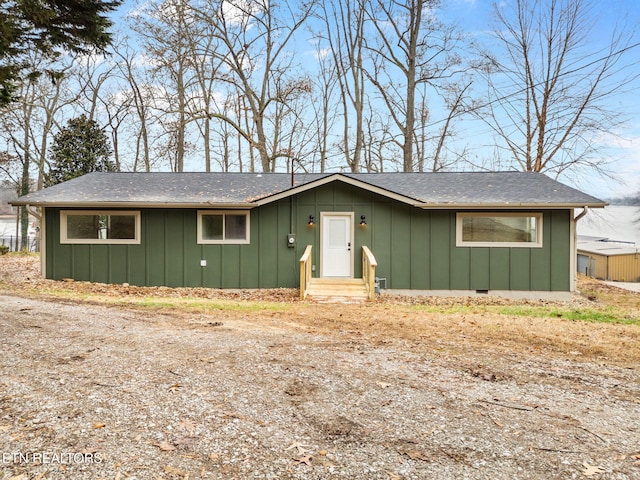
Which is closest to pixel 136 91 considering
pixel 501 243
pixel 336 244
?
pixel 336 244

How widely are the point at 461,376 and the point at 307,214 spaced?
6.79m

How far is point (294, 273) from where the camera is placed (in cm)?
998

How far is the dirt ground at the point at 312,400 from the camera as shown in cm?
223

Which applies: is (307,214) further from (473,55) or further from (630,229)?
(630,229)

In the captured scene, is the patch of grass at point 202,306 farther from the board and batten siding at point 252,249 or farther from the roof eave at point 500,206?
the roof eave at point 500,206

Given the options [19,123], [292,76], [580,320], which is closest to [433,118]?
[292,76]

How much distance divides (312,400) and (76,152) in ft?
75.8

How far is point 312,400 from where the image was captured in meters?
3.05

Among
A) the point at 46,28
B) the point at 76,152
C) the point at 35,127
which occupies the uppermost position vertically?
the point at 35,127

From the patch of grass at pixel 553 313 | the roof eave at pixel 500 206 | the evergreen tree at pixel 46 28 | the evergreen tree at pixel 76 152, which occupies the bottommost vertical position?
the patch of grass at pixel 553 313

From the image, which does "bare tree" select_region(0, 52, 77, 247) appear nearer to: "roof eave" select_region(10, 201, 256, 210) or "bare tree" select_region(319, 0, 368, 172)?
"bare tree" select_region(319, 0, 368, 172)

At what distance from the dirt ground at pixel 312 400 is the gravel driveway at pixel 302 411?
1 cm

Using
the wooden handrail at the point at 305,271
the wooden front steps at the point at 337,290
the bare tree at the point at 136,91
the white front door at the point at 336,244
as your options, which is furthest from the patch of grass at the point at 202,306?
the bare tree at the point at 136,91

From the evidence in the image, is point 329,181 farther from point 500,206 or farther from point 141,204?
point 141,204
